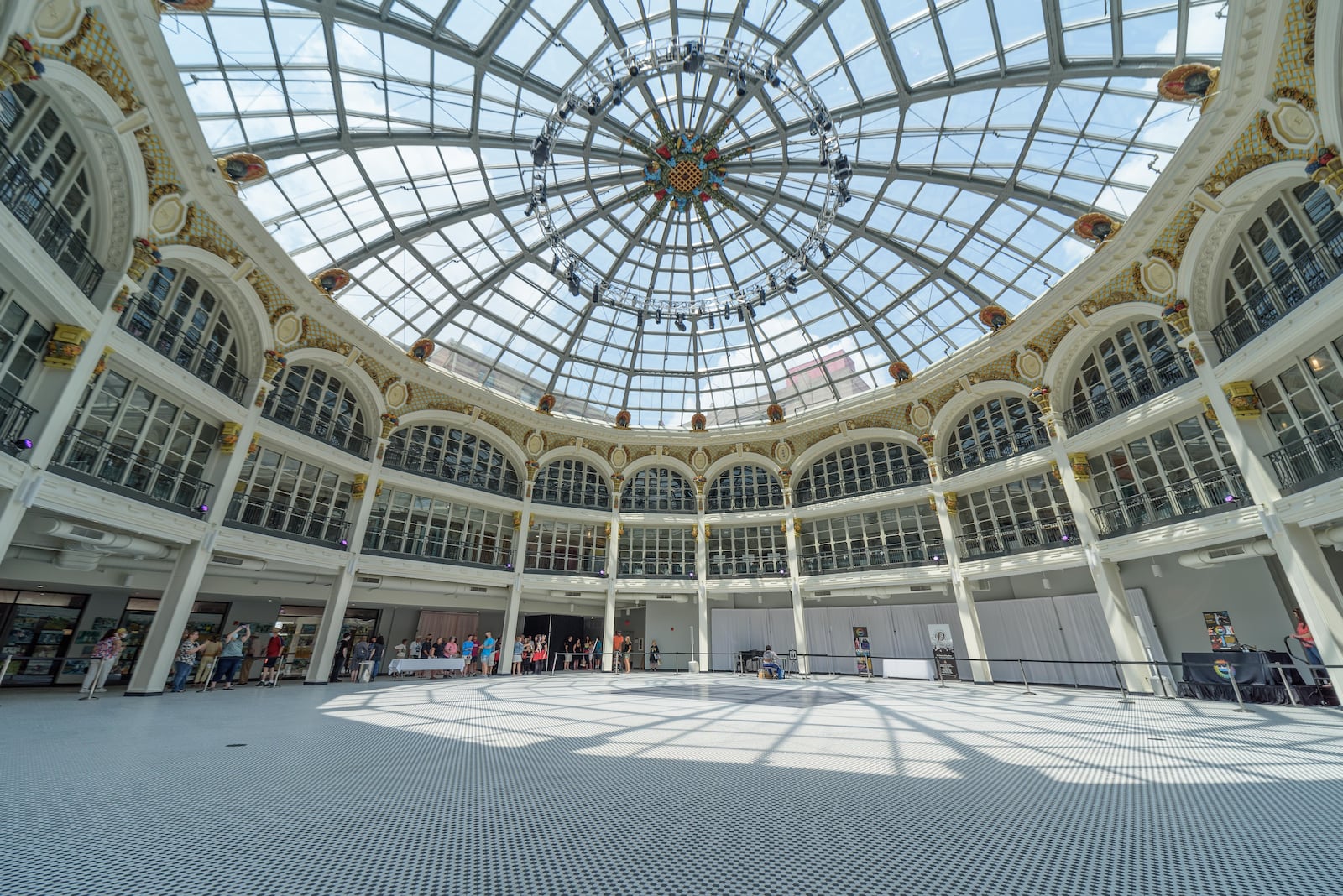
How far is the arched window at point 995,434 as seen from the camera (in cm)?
1942

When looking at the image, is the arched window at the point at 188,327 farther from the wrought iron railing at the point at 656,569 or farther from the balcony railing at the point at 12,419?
the wrought iron railing at the point at 656,569

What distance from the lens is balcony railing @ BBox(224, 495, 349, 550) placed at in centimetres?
1576

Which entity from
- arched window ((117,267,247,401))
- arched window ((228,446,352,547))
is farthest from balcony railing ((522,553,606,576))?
arched window ((117,267,247,401))

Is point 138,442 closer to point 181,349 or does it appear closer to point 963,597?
point 181,349

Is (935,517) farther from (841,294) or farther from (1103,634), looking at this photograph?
(841,294)

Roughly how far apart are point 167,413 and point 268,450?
10.8 feet

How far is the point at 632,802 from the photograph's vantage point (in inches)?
181

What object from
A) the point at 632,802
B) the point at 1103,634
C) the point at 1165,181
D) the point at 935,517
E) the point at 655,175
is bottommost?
the point at 632,802

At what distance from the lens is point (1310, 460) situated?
11766mm

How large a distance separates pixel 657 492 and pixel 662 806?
2393 centimetres

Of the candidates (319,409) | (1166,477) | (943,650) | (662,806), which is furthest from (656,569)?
(662,806)

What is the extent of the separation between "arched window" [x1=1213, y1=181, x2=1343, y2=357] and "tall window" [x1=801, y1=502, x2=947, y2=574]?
449 inches

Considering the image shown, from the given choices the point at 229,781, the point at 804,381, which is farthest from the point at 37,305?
the point at 804,381

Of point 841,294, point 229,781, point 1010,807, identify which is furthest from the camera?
point 841,294
